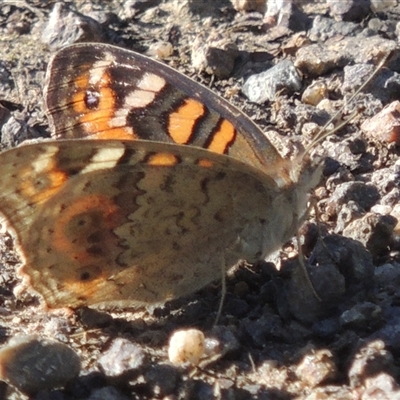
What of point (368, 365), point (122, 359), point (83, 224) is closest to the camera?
point (368, 365)

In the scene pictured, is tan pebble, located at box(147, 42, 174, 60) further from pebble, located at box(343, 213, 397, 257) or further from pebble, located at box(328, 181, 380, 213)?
pebble, located at box(343, 213, 397, 257)

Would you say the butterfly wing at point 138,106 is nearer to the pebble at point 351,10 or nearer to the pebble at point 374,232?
the pebble at point 374,232

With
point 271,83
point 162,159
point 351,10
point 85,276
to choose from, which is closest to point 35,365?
point 85,276

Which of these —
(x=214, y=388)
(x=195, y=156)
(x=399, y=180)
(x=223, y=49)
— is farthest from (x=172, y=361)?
(x=223, y=49)

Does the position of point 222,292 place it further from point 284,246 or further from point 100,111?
point 100,111

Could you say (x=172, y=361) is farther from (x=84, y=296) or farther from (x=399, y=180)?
(x=399, y=180)

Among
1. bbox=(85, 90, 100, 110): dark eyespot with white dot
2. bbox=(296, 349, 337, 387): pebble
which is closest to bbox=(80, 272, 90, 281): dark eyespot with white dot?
bbox=(85, 90, 100, 110): dark eyespot with white dot
